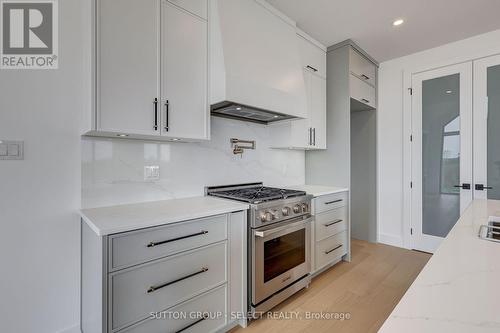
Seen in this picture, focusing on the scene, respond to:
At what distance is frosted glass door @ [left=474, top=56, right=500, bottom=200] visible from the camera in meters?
2.71

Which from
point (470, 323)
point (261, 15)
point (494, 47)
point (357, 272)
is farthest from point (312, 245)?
point (494, 47)

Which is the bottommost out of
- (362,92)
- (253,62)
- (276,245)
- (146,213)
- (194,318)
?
(194,318)

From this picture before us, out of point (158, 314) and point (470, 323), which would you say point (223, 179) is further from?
point (470, 323)

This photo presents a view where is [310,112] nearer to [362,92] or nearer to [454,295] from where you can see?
[362,92]

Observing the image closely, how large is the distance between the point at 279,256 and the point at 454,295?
1.50 metres

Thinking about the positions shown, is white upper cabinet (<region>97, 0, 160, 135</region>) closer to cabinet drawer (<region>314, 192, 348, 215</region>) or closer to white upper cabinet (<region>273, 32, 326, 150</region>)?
white upper cabinet (<region>273, 32, 326, 150</region>)

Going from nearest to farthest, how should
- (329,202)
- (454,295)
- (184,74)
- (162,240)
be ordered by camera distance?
(454,295)
(162,240)
(184,74)
(329,202)

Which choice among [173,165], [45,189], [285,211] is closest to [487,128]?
[285,211]

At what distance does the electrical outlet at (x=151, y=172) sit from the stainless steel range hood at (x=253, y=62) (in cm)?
68

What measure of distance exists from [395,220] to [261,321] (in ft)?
8.44

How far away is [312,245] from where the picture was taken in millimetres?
2441

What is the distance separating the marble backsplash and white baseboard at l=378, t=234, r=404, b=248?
6.11 feet

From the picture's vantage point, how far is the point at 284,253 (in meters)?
2.07

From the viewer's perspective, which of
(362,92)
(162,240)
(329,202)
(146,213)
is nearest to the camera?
(162,240)
